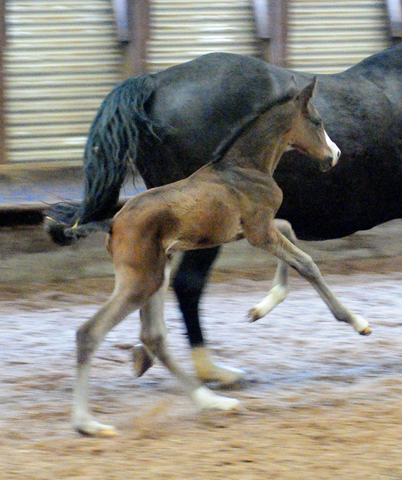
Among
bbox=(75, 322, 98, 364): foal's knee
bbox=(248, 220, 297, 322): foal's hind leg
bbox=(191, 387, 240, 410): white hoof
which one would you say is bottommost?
bbox=(191, 387, 240, 410): white hoof

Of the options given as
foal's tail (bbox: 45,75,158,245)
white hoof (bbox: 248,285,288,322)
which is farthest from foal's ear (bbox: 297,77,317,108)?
white hoof (bbox: 248,285,288,322)

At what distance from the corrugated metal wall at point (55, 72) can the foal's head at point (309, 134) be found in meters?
4.01

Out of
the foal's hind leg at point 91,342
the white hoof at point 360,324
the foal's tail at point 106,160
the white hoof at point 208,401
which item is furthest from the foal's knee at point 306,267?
the foal's tail at point 106,160

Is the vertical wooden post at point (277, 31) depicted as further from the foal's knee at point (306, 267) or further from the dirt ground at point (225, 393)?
the foal's knee at point (306, 267)

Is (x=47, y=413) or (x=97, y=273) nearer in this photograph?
(x=47, y=413)

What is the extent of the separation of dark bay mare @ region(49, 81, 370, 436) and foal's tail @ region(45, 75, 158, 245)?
0.09m

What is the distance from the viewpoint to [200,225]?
362cm

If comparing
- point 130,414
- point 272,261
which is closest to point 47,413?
point 130,414

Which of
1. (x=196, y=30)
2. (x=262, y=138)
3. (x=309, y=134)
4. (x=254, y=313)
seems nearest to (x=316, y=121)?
(x=309, y=134)

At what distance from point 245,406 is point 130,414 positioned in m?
0.55

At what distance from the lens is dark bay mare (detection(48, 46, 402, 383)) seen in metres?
4.12

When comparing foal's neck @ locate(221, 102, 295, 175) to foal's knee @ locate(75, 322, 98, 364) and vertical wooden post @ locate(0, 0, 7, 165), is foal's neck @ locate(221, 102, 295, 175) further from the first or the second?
vertical wooden post @ locate(0, 0, 7, 165)

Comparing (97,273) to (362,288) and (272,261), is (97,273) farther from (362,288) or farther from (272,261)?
(362,288)

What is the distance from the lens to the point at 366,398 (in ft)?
13.3
